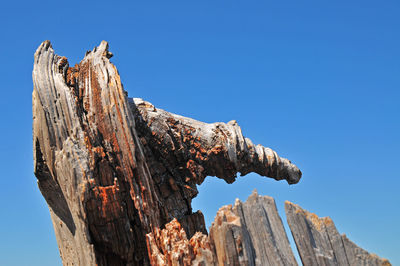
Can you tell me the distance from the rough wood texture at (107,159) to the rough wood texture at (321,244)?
1.96 m

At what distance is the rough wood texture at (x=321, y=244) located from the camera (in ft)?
15.3

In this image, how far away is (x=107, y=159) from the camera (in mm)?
6027

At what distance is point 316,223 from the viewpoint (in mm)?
4801

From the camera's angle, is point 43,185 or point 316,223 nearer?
point 316,223

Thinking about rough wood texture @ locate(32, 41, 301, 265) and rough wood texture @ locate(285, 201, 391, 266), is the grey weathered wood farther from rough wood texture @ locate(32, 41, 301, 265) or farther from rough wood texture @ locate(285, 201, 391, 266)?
rough wood texture @ locate(32, 41, 301, 265)

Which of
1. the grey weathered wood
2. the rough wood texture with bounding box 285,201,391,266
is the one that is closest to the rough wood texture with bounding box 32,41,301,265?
the grey weathered wood

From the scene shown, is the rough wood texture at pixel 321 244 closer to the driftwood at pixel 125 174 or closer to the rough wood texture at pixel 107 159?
the driftwood at pixel 125 174

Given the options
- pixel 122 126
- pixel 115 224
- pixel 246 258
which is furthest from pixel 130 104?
pixel 246 258

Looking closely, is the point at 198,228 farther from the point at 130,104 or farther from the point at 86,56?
the point at 86,56

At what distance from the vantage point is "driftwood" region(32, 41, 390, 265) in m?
4.82

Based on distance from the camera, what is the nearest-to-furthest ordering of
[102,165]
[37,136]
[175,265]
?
[175,265], [102,165], [37,136]

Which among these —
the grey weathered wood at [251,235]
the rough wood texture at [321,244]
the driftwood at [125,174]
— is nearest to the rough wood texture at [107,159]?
the driftwood at [125,174]

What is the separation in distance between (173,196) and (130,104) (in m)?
1.50

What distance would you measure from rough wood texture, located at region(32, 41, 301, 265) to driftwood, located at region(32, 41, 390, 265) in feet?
0.04
